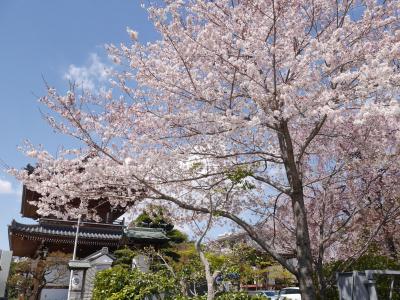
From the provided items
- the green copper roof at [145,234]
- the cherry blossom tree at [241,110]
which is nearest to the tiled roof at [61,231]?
the green copper roof at [145,234]

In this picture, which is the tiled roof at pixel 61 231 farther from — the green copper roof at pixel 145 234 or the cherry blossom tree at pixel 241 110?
the cherry blossom tree at pixel 241 110

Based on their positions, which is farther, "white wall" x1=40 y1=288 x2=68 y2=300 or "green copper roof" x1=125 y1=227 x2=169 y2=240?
"white wall" x1=40 y1=288 x2=68 y2=300

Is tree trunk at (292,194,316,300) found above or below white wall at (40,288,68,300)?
above

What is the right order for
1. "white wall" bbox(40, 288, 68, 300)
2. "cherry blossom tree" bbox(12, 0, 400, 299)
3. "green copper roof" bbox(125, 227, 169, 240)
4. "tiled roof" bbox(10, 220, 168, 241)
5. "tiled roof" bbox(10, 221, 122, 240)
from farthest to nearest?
"white wall" bbox(40, 288, 68, 300), "tiled roof" bbox(10, 221, 122, 240), "tiled roof" bbox(10, 220, 168, 241), "green copper roof" bbox(125, 227, 169, 240), "cherry blossom tree" bbox(12, 0, 400, 299)

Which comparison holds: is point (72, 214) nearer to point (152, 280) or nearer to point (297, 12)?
point (152, 280)

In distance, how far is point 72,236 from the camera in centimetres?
1748

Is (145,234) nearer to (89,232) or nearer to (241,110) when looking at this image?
(89,232)

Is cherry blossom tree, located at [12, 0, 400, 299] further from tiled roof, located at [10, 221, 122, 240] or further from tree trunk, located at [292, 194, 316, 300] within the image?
tiled roof, located at [10, 221, 122, 240]

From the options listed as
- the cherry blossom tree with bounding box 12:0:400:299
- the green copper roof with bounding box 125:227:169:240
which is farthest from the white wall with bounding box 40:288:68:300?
the cherry blossom tree with bounding box 12:0:400:299

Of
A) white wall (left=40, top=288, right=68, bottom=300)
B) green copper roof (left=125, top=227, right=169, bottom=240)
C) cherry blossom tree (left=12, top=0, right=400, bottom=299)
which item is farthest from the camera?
white wall (left=40, top=288, right=68, bottom=300)

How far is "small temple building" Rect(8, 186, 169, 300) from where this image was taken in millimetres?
16359

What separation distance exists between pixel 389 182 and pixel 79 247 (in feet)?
48.9

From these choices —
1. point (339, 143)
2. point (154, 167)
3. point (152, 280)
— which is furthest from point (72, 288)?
point (339, 143)

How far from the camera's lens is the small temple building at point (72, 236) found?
53.7 feet
